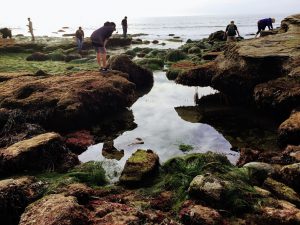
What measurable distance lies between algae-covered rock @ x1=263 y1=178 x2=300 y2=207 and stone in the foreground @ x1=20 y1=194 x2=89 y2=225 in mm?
4029

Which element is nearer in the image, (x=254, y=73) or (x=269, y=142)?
(x=269, y=142)

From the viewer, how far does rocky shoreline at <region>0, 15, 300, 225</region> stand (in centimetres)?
637

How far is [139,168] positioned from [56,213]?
3.14 metres

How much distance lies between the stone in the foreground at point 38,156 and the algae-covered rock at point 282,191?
5.10 m

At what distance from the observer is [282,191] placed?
7.36m

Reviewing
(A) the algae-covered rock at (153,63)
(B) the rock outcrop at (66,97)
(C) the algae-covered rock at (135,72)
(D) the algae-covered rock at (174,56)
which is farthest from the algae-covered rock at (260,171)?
(D) the algae-covered rock at (174,56)

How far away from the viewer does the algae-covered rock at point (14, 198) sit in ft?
22.0

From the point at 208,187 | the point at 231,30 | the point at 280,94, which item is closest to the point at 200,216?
the point at 208,187

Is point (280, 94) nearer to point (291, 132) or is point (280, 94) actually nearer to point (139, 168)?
point (291, 132)

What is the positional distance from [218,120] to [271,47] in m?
5.02

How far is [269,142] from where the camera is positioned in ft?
37.3

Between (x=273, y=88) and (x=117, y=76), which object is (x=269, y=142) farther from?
(x=117, y=76)

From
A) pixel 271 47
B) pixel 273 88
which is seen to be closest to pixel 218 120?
pixel 273 88

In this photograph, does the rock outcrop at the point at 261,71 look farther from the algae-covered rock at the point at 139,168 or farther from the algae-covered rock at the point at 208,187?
the algae-covered rock at the point at 208,187
